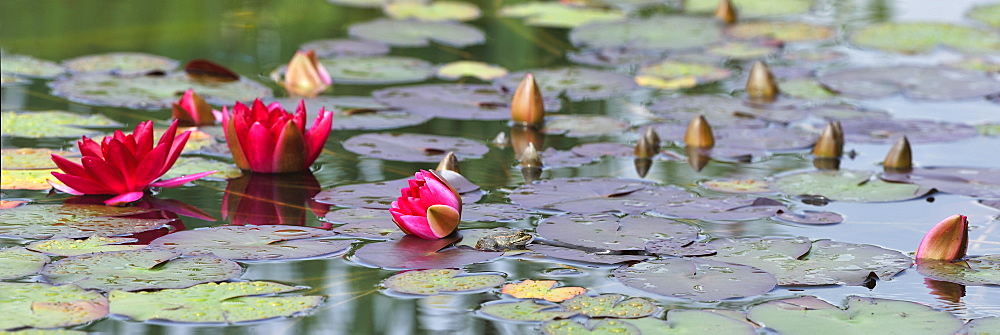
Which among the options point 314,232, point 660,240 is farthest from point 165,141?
point 660,240

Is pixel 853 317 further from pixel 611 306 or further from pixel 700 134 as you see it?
pixel 700 134

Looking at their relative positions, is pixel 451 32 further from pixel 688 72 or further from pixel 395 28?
pixel 688 72

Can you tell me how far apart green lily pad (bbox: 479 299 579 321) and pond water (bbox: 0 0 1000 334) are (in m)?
0.03

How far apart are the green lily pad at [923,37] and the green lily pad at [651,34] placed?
A: 2.83 ft

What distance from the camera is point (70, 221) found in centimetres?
316

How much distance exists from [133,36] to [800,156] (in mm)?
3720

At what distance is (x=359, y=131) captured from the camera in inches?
177

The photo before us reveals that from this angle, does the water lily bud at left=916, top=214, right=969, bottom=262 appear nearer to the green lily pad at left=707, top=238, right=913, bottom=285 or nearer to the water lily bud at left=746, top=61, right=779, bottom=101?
the green lily pad at left=707, top=238, right=913, bottom=285

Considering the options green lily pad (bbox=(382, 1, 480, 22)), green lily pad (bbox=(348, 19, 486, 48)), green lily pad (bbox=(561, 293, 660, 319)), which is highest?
green lily pad (bbox=(382, 1, 480, 22))

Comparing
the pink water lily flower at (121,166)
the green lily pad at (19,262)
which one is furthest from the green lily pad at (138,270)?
the pink water lily flower at (121,166)

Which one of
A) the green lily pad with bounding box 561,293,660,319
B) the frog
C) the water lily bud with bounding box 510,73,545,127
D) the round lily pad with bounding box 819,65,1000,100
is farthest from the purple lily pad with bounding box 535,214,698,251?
the round lily pad with bounding box 819,65,1000,100

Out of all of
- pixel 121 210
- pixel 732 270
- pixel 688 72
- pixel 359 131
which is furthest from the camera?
pixel 688 72

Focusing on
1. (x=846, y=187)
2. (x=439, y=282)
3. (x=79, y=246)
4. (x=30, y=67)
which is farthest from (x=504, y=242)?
(x=30, y=67)

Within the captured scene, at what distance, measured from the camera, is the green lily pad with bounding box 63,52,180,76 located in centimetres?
530
